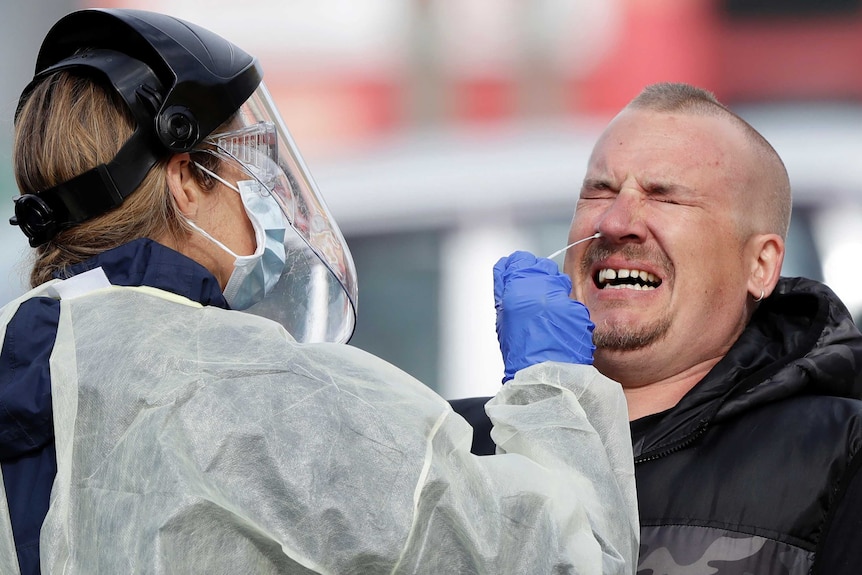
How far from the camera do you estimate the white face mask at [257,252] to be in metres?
1.50

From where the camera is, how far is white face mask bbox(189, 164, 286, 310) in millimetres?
1502

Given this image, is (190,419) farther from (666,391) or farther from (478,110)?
(478,110)

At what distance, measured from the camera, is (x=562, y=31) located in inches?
221

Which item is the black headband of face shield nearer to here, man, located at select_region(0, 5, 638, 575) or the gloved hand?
man, located at select_region(0, 5, 638, 575)

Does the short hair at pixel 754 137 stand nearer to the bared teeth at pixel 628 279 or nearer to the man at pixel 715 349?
the man at pixel 715 349

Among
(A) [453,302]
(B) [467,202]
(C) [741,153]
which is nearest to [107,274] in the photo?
(C) [741,153]

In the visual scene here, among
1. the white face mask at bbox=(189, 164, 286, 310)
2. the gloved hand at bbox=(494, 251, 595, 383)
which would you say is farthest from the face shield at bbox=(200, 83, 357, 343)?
the gloved hand at bbox=(494, 251, 595, 383)

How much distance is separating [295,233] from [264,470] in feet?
1.88

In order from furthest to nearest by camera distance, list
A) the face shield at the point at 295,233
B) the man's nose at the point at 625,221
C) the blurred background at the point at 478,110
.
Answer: the blurred background at the point at 478,110 → the man's nose at the point at 625,221 → the face shield at the point at 295,233

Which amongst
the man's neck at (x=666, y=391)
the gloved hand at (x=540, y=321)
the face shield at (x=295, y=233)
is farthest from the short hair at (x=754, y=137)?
the face shield at (x=295, y=233)

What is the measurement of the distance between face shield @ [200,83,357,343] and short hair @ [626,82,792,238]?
81 cm

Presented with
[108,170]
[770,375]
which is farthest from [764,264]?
[108,170]

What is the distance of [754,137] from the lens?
214 cm

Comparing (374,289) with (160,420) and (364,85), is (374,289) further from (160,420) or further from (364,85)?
(160,420)
